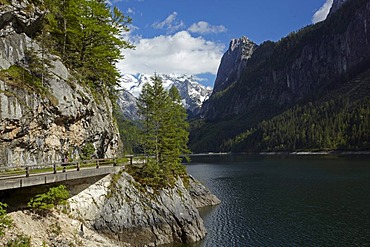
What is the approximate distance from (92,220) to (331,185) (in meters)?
63.1

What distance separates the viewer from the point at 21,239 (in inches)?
904

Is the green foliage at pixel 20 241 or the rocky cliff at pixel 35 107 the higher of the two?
the rocky cliff at pixel 35 107

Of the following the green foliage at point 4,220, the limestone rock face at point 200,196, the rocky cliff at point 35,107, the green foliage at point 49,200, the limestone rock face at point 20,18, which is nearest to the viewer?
the green foliage at point 4,220

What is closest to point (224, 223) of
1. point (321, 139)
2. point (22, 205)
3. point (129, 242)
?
point (129, 242)

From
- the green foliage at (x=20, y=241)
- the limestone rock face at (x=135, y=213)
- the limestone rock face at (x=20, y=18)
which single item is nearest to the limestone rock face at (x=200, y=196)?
the limestone rock face at (x=135, y=213)

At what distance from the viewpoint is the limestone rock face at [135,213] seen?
31.5 m

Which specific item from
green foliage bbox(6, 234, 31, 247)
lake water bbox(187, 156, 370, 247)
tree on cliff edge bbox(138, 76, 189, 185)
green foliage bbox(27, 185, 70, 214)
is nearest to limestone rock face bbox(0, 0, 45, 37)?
tree on cliff edge bbox(138, 76, 189, 185)

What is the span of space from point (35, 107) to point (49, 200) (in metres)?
10.7

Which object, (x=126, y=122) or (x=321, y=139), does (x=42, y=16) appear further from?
(x=321, y=139)

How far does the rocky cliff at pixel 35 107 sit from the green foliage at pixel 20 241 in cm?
905

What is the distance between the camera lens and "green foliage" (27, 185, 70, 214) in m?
26.4

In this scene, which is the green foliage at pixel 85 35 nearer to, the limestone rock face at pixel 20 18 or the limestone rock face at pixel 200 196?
the limestone rock face at pixel 20 18

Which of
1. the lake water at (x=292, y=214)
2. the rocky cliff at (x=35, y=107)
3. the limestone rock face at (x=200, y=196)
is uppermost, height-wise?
the rocky cliff at (x=35, y=107)

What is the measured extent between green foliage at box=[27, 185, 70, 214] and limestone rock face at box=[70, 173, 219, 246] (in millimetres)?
1623
